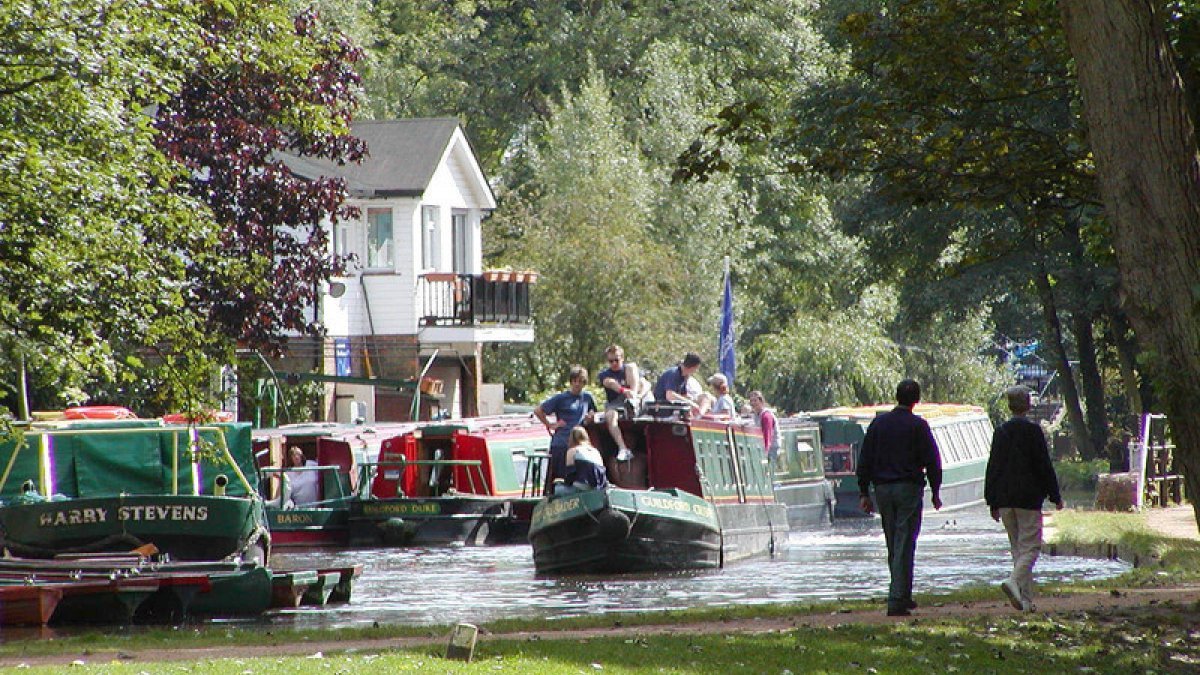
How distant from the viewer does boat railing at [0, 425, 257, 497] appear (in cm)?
2338

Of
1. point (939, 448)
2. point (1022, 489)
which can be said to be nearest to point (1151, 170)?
point (1022, 489)

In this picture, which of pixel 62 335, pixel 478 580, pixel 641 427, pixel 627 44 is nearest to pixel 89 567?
pixel 62 335

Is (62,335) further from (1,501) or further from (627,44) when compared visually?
(627,44)

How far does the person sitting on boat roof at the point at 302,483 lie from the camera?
33.7 m

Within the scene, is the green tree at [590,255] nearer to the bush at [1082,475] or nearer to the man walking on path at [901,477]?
the bush at [1082,475]

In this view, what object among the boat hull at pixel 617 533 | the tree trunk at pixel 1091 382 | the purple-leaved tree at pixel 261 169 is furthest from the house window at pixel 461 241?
the boat hull at pixel 617 533

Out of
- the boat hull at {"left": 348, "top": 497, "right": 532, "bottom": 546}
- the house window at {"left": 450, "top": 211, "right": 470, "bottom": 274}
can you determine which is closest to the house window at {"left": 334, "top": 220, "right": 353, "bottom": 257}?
the house window at {"left": 450, "top": 211, "right": 470, "bottom": 274}

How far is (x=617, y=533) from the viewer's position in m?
23.2

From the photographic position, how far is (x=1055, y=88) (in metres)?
17.1

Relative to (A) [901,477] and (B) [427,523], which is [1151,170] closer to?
(A) [901,477]

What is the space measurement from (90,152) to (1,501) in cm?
619

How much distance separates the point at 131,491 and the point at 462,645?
505 inches

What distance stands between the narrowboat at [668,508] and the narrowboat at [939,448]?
11.1 meters

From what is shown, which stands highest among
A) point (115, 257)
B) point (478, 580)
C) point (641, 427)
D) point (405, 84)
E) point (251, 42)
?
point (405, 84)
